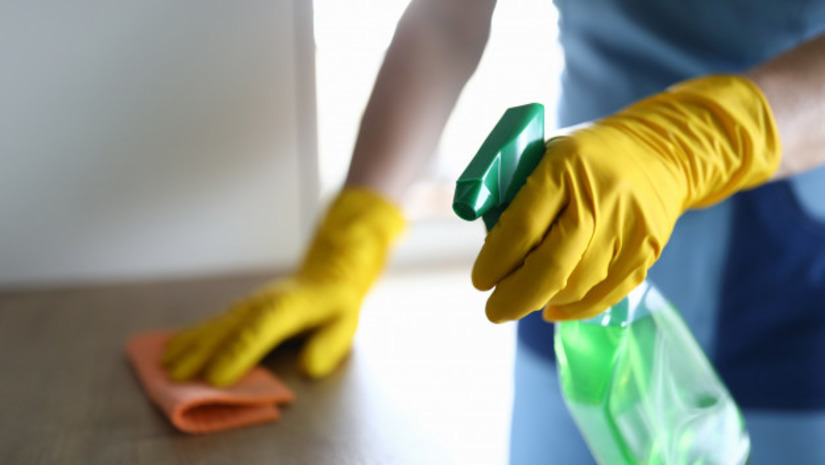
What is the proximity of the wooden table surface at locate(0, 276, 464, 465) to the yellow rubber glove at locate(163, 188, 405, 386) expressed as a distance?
0.17ft

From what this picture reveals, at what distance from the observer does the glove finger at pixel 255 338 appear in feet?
3.21

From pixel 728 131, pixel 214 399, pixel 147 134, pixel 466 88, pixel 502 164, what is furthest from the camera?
pixel 466 88

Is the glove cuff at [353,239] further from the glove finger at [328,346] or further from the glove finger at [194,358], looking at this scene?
the glove finger at [194,358]

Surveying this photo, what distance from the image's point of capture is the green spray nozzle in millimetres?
602

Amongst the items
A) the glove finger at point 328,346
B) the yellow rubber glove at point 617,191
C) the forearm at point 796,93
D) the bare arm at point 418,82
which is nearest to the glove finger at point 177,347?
the glove finger at point 328,346

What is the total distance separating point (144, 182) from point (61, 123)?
→ 0.54ft

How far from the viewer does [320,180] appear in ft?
4.95

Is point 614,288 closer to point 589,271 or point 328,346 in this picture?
point 589,271

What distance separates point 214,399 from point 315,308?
0.21m

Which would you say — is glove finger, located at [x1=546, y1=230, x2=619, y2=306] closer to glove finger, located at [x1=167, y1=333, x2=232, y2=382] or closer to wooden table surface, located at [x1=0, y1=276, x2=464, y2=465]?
→ wooden table surface, located at [x1=0, y1=276, x2=464, y2=465]

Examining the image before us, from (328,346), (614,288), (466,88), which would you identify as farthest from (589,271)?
(466,88)

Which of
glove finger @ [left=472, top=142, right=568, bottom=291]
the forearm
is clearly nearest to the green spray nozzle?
glove finger @ [left=472, top=142, right=568, bottom=291]

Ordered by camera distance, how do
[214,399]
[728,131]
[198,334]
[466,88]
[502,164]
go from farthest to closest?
[466,88], [198,334], [214,399], [728,131], [502,164]

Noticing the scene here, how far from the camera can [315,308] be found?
3.55ft
